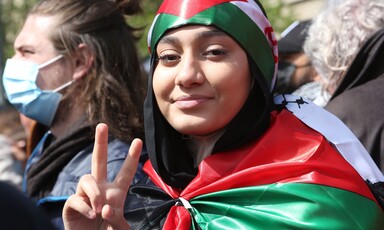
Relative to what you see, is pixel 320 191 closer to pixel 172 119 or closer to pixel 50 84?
pixel 172 119

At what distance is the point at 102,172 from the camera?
2.29 meters

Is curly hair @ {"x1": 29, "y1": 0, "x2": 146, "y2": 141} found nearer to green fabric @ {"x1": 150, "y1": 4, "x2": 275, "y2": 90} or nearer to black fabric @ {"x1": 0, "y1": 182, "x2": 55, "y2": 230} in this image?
green fabric @ {"x1": 150, "y1": 4, "x2": 275, "y2": 90}

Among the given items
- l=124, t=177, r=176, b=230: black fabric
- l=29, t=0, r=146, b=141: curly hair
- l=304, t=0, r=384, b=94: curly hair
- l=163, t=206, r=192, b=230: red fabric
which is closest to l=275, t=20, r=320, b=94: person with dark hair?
l=304, t=0, r=384, b=94: curly hair

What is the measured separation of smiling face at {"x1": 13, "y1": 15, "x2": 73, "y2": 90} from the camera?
12.5 feet

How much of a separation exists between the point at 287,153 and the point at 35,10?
Answer: 2.08 m

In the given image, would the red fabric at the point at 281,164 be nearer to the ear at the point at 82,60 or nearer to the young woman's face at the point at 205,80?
the young woman's face at the point at 205,80

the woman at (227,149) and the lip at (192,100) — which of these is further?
the lip at (192,100)

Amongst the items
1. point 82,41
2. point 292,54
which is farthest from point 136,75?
point 292,54

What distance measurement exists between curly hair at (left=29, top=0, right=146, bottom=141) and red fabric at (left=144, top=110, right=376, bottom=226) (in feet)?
4.01

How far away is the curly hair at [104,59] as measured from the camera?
3727 millimetres

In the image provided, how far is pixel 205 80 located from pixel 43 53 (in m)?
1.62

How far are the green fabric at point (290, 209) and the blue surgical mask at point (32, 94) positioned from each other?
1.62 m

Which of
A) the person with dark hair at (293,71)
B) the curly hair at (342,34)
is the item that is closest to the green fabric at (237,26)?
the curly hair at (342,34)

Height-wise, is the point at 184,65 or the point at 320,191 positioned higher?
the point at 184,65
